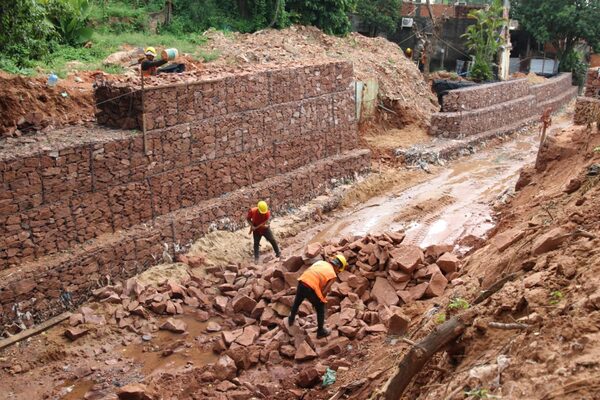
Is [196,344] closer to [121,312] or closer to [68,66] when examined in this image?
[121,312]

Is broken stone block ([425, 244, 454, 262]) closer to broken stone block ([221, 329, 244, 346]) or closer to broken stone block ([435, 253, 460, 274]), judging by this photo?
broken stone block ([435, 253, 460, 274])

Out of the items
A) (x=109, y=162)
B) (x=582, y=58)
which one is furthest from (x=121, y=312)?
(x=582, y=58)

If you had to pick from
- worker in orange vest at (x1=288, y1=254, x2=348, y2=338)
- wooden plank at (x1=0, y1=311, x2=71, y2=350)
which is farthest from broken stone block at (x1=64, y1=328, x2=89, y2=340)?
worker in orange vest at (x1=288, y1=254, x2=348, y2=338)

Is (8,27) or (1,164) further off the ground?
(8,27)

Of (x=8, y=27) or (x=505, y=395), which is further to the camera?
(x=8, y=27)

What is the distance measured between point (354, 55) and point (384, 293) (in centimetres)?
1458

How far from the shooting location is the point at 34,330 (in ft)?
33.3

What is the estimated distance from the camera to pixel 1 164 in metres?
10.0

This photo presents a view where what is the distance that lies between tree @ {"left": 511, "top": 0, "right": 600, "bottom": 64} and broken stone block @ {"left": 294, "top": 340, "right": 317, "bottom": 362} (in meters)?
29.3

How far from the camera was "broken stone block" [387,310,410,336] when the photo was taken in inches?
315

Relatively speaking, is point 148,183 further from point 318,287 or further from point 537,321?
point 537,321

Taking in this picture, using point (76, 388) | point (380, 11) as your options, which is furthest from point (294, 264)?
point (380, 11)

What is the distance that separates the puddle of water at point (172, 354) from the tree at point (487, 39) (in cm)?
2210

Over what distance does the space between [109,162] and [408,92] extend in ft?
47.1
